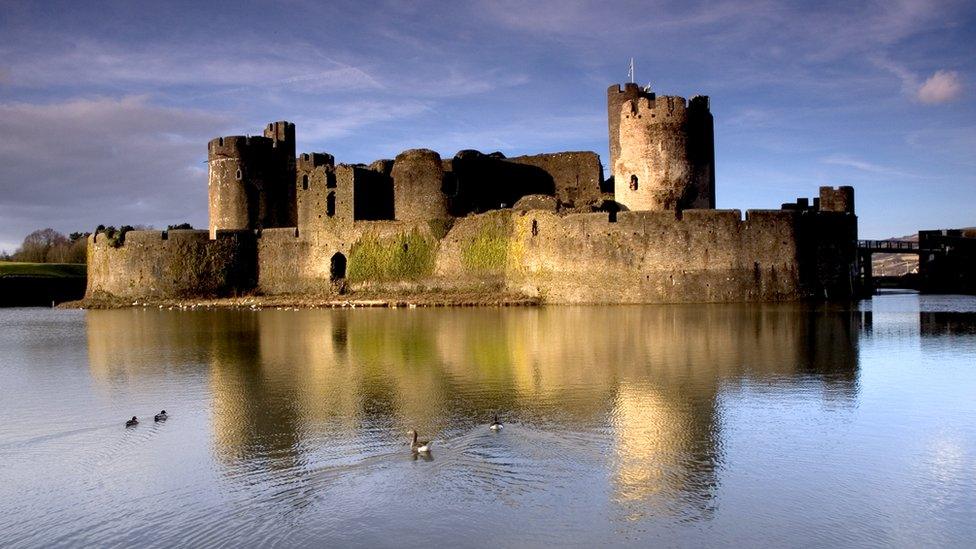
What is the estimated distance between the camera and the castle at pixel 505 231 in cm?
2981

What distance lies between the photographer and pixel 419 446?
909cm

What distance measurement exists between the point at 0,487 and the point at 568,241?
965 inches

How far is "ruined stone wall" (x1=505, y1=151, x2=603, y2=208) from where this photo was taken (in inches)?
1495

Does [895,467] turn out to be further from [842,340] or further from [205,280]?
[205,280]

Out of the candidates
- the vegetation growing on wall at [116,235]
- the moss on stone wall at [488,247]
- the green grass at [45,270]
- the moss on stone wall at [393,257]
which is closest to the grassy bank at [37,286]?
the green grass at [45,270]

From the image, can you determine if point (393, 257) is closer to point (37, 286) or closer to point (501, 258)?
point (501, 258)

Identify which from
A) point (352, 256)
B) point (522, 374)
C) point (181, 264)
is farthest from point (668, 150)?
point (181, 264)

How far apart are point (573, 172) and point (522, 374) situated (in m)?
25.6

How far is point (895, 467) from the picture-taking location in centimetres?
825

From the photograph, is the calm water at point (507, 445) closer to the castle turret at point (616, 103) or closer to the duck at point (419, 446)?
the duck at point (419, 446)

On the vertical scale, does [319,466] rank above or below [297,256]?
below

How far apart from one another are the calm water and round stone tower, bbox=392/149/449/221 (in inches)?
824

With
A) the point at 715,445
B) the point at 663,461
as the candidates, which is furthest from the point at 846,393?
the point at 663,461

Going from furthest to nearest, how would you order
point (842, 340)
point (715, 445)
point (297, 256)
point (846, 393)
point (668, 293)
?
point (297, 256) < point (668, 293) < point (842, 340) < point (846, 393) < point (715, 445)
